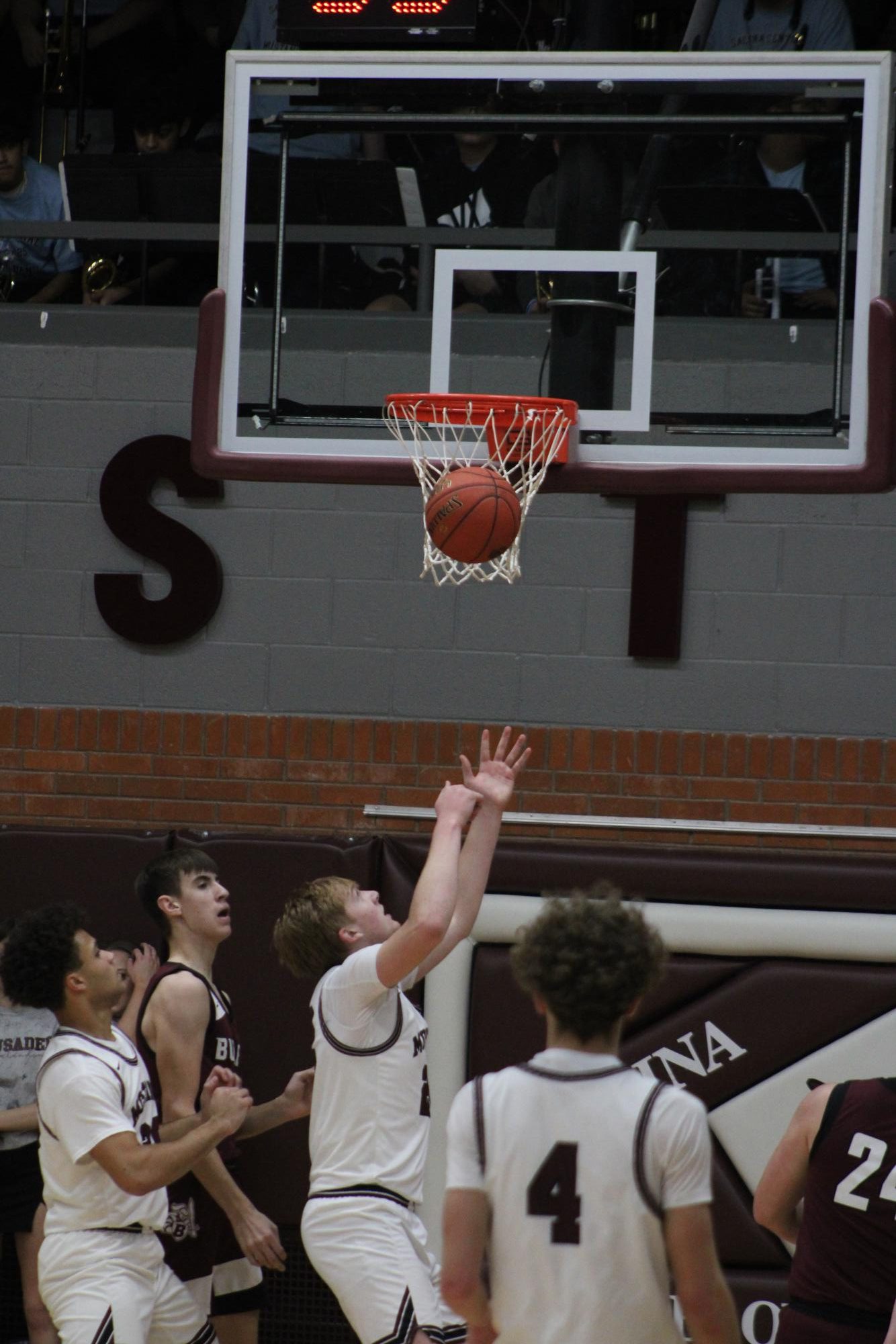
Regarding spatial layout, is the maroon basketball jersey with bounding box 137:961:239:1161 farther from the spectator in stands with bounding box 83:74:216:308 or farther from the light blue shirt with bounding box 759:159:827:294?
the light blue shirt with bounding box 759:159:827:294

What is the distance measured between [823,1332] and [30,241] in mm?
6231

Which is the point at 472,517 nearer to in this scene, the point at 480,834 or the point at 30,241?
the point at 480,834

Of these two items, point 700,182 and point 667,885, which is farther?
point 667,885

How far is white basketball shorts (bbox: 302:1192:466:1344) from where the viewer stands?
4.11 meters

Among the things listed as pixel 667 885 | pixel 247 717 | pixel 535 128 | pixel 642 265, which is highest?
pixel 535 128

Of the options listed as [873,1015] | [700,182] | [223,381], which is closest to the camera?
[223,381]

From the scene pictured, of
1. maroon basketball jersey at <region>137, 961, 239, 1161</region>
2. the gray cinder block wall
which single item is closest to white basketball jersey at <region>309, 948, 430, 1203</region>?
maroon basketball jersey at <region>137, 961, 239, 1161</region>

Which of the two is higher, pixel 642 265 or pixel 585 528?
pixel 642 265

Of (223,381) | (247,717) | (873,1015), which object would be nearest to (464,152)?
(223,381)

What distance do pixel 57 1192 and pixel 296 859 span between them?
89.0 inches

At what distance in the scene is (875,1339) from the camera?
11.0 ft

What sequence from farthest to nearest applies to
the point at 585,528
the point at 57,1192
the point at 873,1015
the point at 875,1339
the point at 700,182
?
the point at 585,528, the point at 873,1015, the point at 700,182, the point at 57,1192, the point at 875,1339

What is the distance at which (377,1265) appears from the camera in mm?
4176

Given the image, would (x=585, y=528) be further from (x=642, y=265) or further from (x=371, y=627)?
(x=642, y=265)
